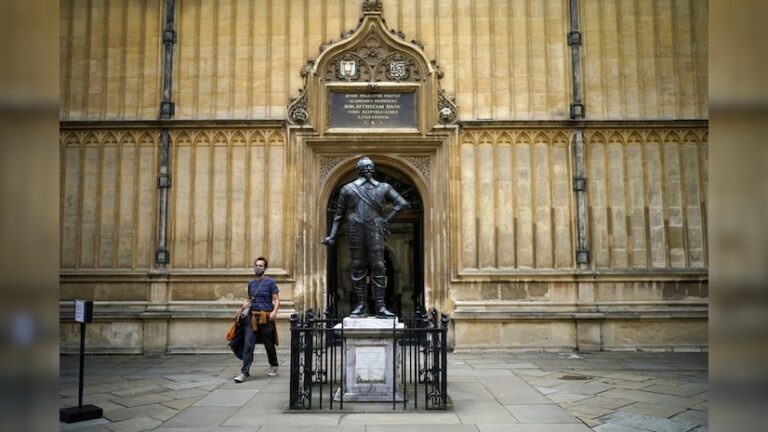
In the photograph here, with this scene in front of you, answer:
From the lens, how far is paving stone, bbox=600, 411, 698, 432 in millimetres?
5699

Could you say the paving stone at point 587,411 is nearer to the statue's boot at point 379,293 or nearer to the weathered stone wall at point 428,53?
the statue's boot at point 379,293

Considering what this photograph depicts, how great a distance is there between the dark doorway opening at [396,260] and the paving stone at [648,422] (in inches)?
231

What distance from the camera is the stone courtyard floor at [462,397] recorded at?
5.82 metres

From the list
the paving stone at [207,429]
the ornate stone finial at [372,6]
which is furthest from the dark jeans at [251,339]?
the ornate stone finial at [372,6]

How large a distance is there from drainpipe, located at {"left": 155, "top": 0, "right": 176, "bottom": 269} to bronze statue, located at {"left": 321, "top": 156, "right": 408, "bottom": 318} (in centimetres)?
573

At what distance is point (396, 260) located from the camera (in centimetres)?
1975

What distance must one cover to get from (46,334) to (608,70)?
1288cm

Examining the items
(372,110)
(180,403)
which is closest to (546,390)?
(180,403)

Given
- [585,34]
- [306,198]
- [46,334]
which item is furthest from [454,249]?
[46,334]

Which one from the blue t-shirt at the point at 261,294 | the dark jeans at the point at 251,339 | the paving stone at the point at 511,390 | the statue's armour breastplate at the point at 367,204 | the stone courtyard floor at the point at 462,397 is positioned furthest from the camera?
the blue t-shirt at the point at 261,294

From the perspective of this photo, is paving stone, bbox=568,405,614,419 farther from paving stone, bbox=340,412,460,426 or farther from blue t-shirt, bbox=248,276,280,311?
blue t-shirt, bbox=248,276,280,311

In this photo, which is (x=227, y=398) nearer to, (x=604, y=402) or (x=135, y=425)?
(x=135, y=425)

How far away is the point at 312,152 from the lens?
12.1 meters

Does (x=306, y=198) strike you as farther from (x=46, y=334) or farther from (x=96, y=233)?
(x=46, y=334)
